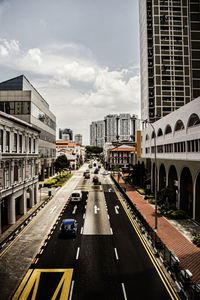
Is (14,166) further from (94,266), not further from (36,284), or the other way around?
(94,266)

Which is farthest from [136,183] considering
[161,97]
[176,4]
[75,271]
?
[176,4]

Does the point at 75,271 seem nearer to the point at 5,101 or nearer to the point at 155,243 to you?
the point at 155,243

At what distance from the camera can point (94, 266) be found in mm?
15812

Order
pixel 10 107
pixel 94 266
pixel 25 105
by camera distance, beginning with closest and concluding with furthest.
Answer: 1. pixel 94 266
2. pixel 10 107
3. pixel 25 105

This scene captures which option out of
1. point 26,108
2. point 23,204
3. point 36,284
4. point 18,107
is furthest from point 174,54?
point 36,284

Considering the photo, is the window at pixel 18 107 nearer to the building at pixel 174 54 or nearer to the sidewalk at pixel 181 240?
the sidewalk at pixel 181 240

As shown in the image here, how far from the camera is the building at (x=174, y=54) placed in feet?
246

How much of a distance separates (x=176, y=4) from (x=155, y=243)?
85.5 metres

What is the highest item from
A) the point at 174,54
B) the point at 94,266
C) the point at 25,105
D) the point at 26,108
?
the point at 174,54

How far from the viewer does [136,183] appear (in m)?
55.2

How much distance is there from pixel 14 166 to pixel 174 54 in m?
70.8

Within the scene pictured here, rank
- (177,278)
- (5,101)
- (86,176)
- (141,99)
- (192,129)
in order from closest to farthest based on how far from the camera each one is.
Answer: (177,278) < (192,129) < (5,101) < (86,176) < (141,99)

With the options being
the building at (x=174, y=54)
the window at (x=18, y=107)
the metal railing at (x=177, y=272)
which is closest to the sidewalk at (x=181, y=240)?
the metal railing at (x=177, y=272)

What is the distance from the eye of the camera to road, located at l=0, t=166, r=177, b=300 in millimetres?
12703
